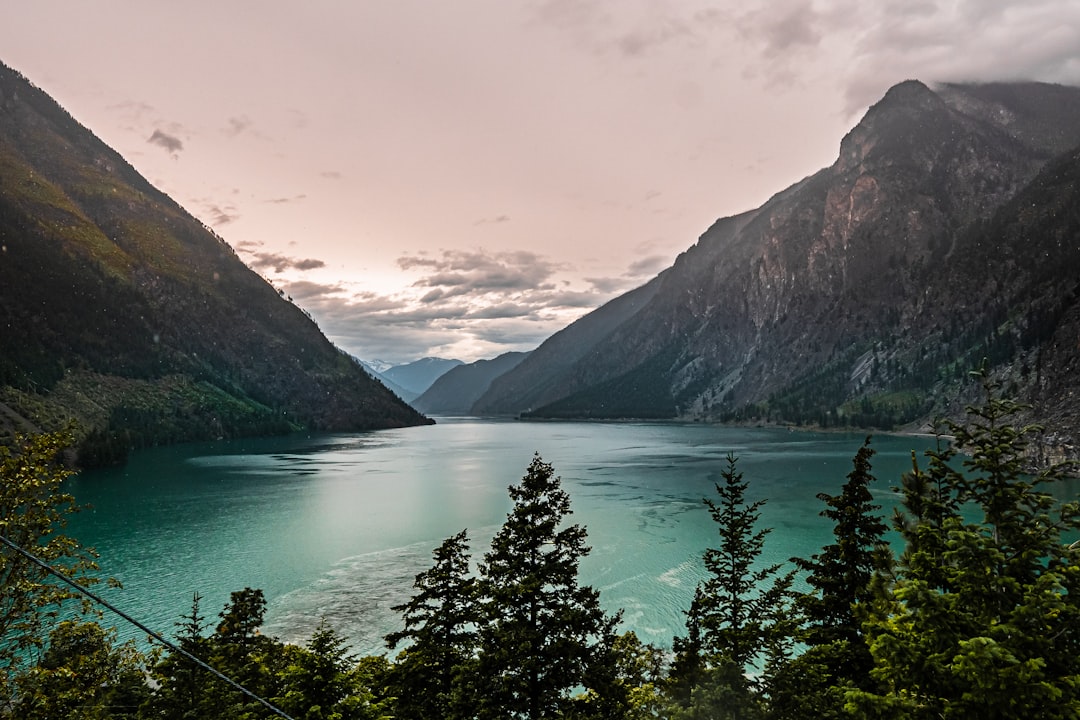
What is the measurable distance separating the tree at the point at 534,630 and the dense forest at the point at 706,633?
0.07 m

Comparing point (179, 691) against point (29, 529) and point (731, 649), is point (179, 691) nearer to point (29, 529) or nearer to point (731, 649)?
point (29, 529)

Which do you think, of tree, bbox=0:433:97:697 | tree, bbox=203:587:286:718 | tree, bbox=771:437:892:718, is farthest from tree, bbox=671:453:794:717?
tree, bbox=0:433:97:697

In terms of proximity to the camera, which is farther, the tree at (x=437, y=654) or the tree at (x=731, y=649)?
the tree at (x=437, y=654)

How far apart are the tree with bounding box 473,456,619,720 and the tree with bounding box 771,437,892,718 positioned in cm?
600

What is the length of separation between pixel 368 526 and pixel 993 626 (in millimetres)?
81931

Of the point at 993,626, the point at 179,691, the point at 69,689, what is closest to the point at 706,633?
the point at 993,626

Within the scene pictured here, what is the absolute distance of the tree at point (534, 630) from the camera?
61.9 feet

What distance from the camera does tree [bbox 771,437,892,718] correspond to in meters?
16.6

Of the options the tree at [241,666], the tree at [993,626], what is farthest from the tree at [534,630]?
the tree at [993,626]

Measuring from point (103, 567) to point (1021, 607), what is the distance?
74.6 m

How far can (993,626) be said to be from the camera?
415 inches

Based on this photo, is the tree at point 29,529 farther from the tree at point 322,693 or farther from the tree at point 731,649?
the tree at point 731,649

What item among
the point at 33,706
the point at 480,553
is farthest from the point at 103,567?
the point at 33,706

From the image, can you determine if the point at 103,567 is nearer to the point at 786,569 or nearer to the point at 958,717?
the point at 786,569
